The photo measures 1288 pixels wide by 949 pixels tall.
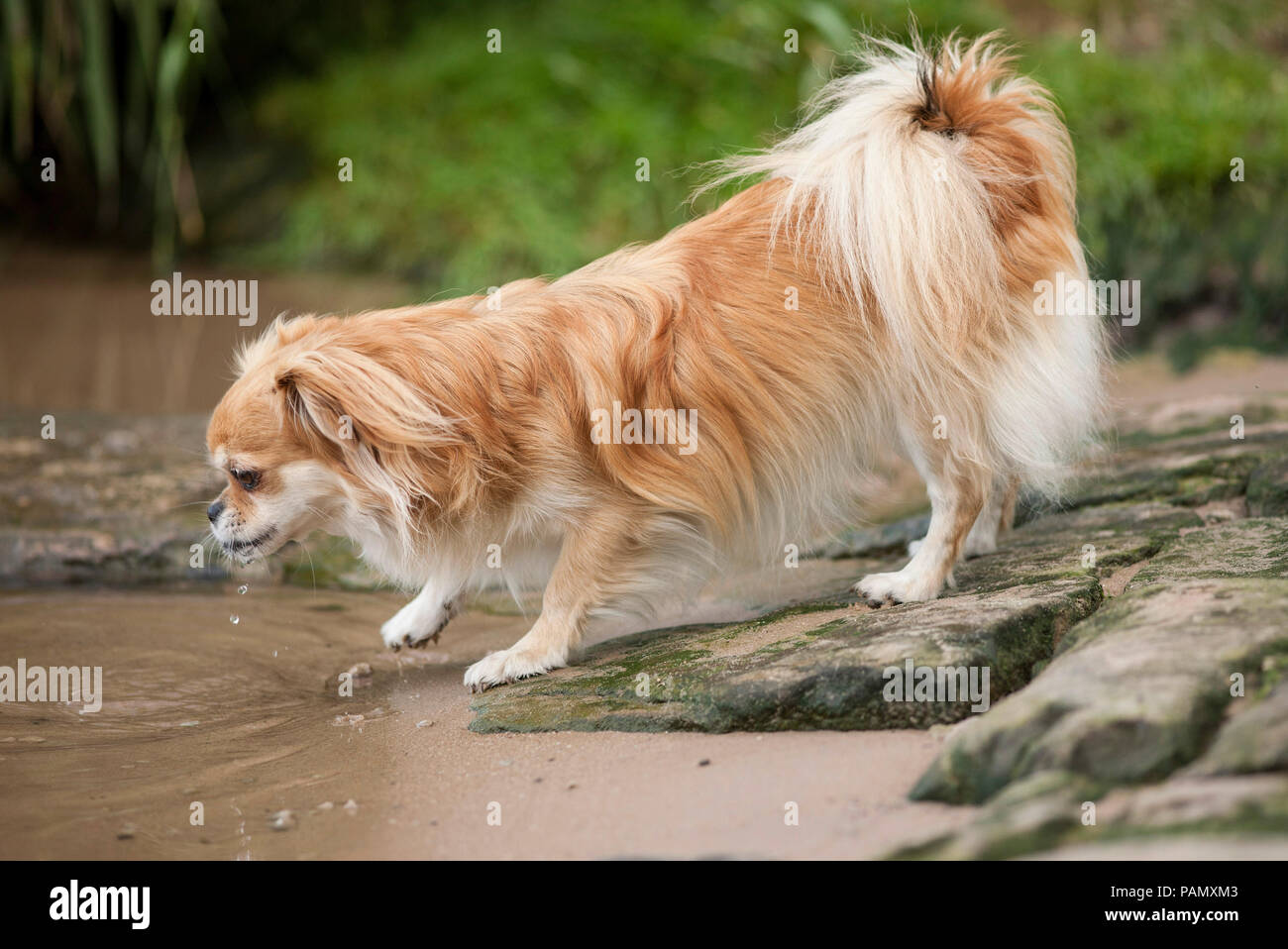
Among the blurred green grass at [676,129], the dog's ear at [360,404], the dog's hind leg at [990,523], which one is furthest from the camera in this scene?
the blurred green grass at [676,129]

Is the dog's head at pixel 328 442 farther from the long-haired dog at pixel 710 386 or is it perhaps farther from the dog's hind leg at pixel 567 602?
the dog's hind leg at pixel 567 602

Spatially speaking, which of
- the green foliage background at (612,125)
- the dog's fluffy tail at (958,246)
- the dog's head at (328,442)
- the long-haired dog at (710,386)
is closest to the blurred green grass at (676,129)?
the green foliage background at (612,125)

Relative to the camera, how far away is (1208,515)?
4.36 m

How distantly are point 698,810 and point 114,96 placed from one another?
830 centimetres

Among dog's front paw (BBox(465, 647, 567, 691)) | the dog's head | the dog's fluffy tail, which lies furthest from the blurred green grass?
dog's front paw (BBox(465, 647, 567, 691))

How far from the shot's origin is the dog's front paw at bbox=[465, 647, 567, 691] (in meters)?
3.87

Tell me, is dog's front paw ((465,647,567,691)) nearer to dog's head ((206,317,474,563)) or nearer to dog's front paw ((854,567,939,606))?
dog's head ((206,317,474,563))

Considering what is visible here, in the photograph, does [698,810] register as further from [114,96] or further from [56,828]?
[114,96]

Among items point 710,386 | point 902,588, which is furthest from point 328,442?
point 902,588

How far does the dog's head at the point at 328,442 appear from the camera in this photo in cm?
375

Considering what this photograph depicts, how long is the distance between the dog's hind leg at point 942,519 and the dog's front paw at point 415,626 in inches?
52.4

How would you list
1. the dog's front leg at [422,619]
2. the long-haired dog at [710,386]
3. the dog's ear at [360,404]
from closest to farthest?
the dog's ear at [360,404]
the long-haired dog at [710,386]
the dog's front leg at [422,619]

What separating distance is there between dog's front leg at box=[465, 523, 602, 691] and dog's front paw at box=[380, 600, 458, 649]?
0.42 meters

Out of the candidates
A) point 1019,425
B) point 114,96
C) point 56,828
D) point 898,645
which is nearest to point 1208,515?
point 1019,425
